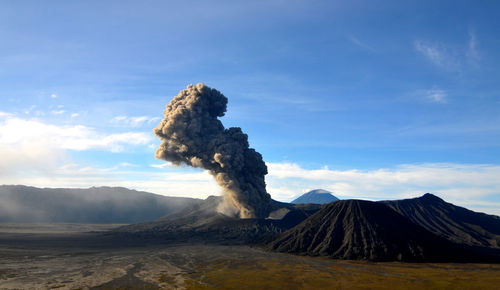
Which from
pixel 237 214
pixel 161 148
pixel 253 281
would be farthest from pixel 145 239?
pixel 253 281

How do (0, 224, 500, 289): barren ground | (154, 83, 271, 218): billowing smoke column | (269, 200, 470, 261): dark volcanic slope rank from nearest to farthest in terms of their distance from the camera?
(0, 224, 500, 289): barren ground
(269, 200, 470, 261): dark volcanic slope
(154, 83, 271, 218): billowing smoke column

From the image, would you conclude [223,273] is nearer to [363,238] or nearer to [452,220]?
[363,238]

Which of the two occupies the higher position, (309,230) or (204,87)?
(204,87)

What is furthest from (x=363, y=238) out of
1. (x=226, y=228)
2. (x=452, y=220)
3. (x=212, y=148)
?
(x=452, y=220)

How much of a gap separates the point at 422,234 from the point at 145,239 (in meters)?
63.2

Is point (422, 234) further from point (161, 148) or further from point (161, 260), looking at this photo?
point (161, 148)

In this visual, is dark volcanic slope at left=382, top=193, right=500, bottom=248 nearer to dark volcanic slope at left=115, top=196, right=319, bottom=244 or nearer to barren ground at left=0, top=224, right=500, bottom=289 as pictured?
dark volcanic slope at left=115, top=196, right=319, bottom=244

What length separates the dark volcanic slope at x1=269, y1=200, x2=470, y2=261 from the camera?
49250 mm

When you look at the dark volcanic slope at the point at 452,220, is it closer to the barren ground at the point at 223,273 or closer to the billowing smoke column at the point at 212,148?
the barren ground at the point at 223,273

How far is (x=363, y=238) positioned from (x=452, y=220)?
48.9 m

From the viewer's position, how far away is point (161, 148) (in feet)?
293

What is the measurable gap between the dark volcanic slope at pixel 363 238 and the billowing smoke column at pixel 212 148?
27826 millimetres

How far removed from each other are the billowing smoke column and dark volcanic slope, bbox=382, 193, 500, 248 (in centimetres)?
4434

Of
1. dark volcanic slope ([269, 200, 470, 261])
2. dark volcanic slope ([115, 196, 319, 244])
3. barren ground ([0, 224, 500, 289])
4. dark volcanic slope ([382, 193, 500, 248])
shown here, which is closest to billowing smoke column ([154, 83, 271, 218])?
dark volcanic slope ([115, 196, 319, 244])
